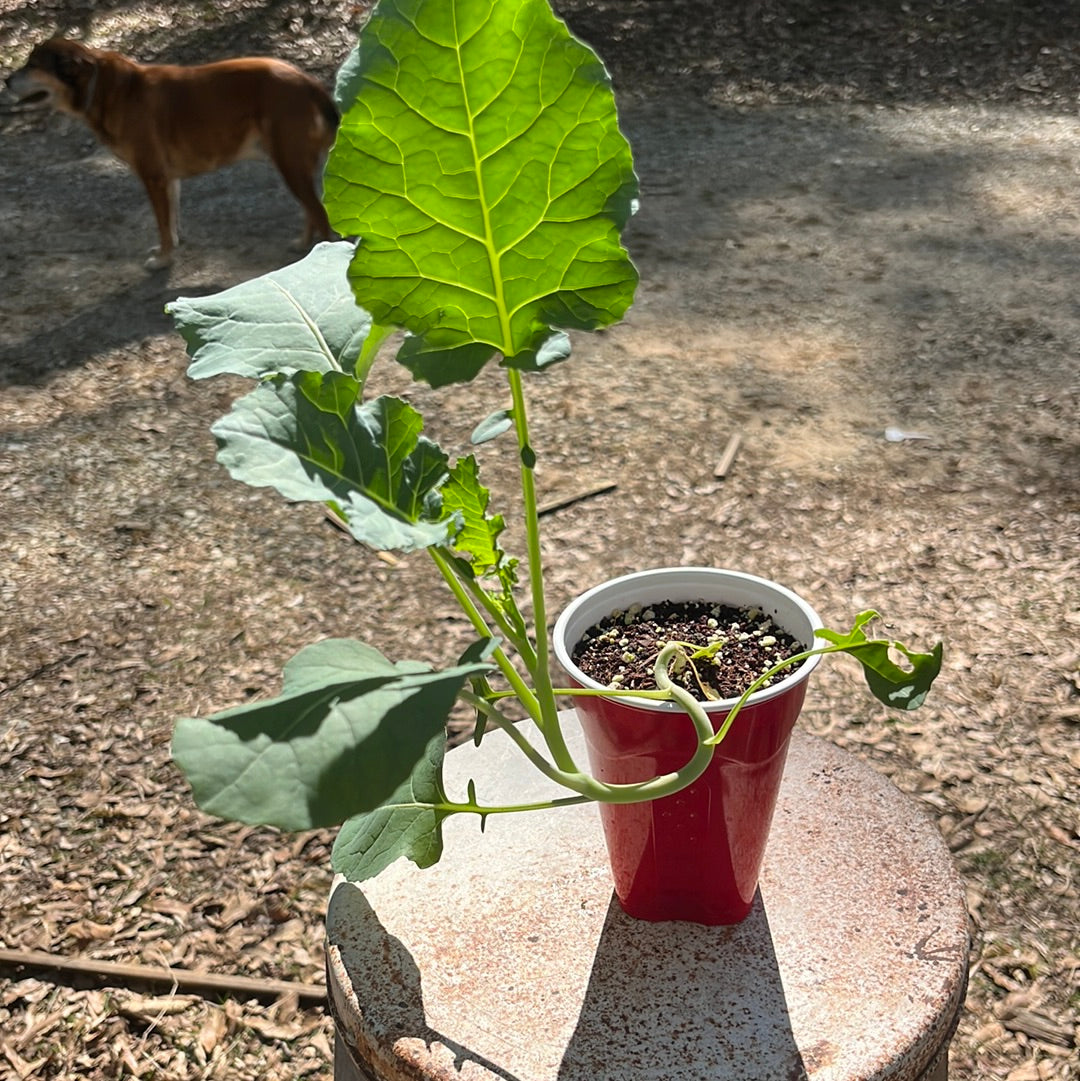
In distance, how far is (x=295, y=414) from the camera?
0.69 m

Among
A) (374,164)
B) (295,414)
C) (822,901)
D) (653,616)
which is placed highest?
(374,164)

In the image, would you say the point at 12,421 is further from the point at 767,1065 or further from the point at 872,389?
the point at 767,1065

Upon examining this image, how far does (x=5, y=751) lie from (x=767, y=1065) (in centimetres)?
136

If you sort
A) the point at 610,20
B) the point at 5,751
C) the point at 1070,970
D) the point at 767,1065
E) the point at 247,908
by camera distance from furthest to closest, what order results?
the point at 610,20 → the point at 5,751 → the point at 247,908 → the point at 1070,970 → the point at 767,1065

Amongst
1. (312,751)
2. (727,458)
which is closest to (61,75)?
(727,458)

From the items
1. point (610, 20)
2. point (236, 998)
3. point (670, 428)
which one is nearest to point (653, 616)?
point (236, 998)

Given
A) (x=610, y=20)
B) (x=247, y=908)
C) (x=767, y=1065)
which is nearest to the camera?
(x=767, y=1065)

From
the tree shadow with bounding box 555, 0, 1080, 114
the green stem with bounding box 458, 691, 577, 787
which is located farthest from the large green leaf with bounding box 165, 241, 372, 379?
the tree shadow with bounding box 555, 0, 1080, 114

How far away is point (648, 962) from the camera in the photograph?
3.07 feet

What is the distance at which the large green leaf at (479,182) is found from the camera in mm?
638

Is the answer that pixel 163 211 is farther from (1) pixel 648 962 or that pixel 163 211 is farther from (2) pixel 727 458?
(1) pixel 648 962

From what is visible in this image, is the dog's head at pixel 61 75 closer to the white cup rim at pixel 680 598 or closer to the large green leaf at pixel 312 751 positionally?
the white cup rim at pixel 680 598

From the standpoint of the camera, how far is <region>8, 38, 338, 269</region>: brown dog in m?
3.20

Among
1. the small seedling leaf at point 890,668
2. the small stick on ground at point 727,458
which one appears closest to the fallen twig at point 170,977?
the small seedling leaf at point 890,668
